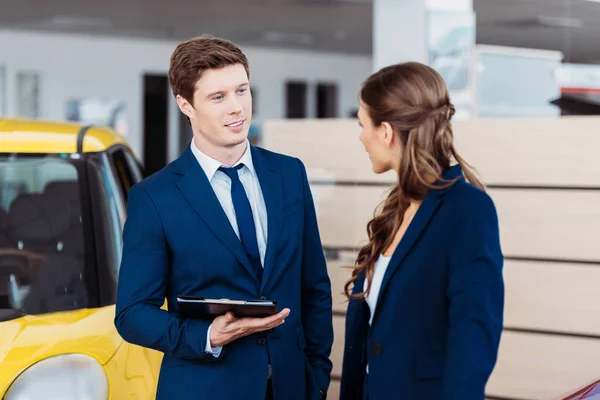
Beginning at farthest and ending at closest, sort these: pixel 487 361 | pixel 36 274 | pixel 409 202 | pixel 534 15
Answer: pixel 534 15 → pixel 36 274 → pixel 409 202 → pixel 487 361

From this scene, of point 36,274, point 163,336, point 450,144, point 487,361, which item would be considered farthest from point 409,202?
point 36,274

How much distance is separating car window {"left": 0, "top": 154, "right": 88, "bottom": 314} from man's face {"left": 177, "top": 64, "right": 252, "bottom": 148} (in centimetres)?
96

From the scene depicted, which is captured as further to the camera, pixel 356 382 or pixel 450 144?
pixel 356 382

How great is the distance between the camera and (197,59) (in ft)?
6.43

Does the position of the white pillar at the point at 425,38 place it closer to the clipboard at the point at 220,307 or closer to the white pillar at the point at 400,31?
the white pillar at the point at 400,31

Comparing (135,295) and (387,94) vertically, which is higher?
(387,94)

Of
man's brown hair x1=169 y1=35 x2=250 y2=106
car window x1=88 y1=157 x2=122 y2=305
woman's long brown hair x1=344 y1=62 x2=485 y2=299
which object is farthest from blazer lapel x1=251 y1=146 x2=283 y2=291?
car window x1=88 y1=157 x2=122 y2=305

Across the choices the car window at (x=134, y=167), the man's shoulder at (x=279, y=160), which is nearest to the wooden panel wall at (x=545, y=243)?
the car window at (x=134, y=167)

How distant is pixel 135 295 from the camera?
1.97 m

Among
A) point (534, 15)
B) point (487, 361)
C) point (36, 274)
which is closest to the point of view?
point (487, 361)

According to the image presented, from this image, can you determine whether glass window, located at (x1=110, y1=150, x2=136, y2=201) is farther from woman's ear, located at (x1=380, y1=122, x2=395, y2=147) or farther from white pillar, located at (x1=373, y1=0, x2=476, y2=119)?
white pillar, located at (x1=373, y1=0, x2=476, y2=119)

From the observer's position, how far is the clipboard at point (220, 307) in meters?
1.84

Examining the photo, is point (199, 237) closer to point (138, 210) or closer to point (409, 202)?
point (138, 210)

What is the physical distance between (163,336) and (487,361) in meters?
0.68
